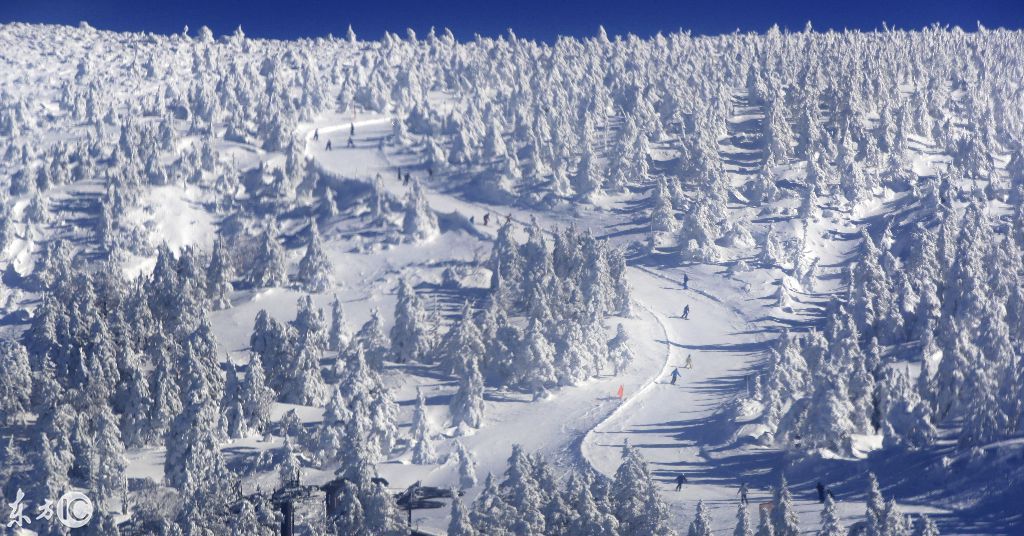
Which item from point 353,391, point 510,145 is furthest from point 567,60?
point 353,391

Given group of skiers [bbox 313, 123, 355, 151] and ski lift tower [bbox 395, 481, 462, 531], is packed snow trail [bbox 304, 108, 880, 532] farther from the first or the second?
group of skiers [bbox 313, 123, 355, 151]

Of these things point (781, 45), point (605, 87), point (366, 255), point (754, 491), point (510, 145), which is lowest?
point (754, 491)

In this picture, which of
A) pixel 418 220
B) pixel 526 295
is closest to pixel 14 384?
pixel 526 295

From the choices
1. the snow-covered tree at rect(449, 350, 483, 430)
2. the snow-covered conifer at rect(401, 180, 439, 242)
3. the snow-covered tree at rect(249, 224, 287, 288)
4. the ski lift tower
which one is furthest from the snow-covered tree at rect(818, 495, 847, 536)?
the snow-covered conifer at rect(401, 180, 439, 242)

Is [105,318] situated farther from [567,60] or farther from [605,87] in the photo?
[567,60]

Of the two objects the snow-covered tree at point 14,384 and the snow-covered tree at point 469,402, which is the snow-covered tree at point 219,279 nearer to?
the snow-covered tree at point 14,384

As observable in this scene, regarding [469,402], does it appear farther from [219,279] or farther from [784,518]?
[219,279]

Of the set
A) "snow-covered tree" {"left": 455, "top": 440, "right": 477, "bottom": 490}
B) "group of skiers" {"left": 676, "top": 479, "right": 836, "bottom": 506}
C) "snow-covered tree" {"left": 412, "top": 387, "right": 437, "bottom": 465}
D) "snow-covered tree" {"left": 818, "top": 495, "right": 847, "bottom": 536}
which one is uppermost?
"snow-covered tree" {"left": 412, "top": 387, "right": 437, "bottom": 465}

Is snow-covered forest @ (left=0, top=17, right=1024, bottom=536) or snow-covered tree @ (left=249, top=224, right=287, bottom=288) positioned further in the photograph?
snow-covered tree @ (left=249, top=224, right=287, bottom=288)
